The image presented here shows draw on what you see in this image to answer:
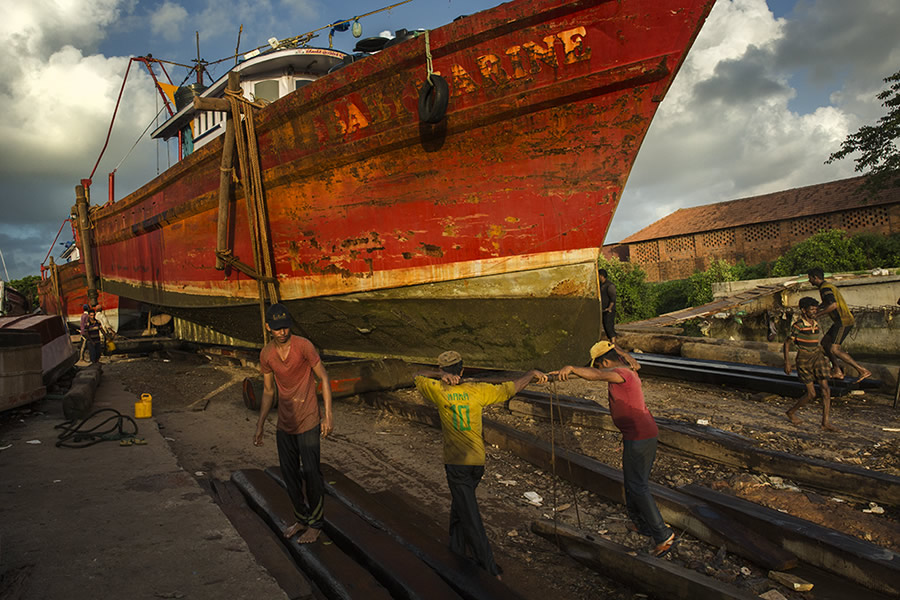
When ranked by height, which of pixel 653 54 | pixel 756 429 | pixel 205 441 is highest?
pixel 653 54

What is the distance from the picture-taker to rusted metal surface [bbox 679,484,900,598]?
2.56m

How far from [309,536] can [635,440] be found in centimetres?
207

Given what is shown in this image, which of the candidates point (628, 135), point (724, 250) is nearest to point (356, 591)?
point (628, 135)

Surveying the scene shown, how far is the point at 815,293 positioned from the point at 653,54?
13.7 metres

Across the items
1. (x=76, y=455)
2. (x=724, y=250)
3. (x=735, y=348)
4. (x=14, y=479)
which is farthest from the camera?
(x=724, y=250)

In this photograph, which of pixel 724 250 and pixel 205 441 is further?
pixel 724 250

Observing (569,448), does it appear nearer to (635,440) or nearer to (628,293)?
(635,440)

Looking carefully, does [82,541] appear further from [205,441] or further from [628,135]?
[628,135]

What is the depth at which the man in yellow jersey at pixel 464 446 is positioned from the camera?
282 cm

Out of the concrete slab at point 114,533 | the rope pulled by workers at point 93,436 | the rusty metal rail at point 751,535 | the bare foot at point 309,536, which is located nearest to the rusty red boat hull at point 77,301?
the rope pulled by workers at point 93,436

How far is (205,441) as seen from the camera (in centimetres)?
536

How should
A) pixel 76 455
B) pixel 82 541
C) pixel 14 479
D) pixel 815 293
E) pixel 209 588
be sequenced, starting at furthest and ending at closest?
pixel 815 293
pixel 76 455
pixel 14 479
pixel 82 541
pixel 209 588

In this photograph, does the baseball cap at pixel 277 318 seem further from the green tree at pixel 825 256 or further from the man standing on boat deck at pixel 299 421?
the green tree at pixel 825 256

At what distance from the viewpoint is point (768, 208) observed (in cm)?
2756
